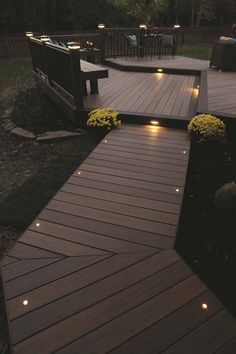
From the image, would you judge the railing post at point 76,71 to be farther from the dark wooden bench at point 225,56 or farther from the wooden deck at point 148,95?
the dark wooden bench at point 225,56

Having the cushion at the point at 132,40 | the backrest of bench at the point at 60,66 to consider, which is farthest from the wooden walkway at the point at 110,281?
the cushion at the point at 132,40

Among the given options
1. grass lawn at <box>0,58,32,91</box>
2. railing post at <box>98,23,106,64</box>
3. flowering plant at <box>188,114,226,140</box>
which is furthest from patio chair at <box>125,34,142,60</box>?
flowering plant at <box>188,114,226,140</box>

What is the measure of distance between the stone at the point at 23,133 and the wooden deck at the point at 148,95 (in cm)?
133

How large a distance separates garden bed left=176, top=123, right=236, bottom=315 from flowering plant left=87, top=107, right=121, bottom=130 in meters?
1.56

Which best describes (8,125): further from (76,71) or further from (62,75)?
(76,71)

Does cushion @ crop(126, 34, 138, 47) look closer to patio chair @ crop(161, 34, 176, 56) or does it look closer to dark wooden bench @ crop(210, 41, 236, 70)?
patio chair @ crop(161, 34, 176, 56)

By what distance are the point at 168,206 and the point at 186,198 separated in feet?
2.39

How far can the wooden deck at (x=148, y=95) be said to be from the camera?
5867 millimetres

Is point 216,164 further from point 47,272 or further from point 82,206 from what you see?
point 47,272

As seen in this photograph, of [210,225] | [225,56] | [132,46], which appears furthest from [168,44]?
[210,225]

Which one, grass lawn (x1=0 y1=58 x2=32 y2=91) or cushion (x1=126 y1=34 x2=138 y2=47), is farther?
cushion (x1=126 y1=34 x2=138 y2=47)

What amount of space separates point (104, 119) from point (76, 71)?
3.44 feet

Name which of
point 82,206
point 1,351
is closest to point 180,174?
point 82,206

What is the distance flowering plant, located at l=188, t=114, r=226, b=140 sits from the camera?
4738 mm
